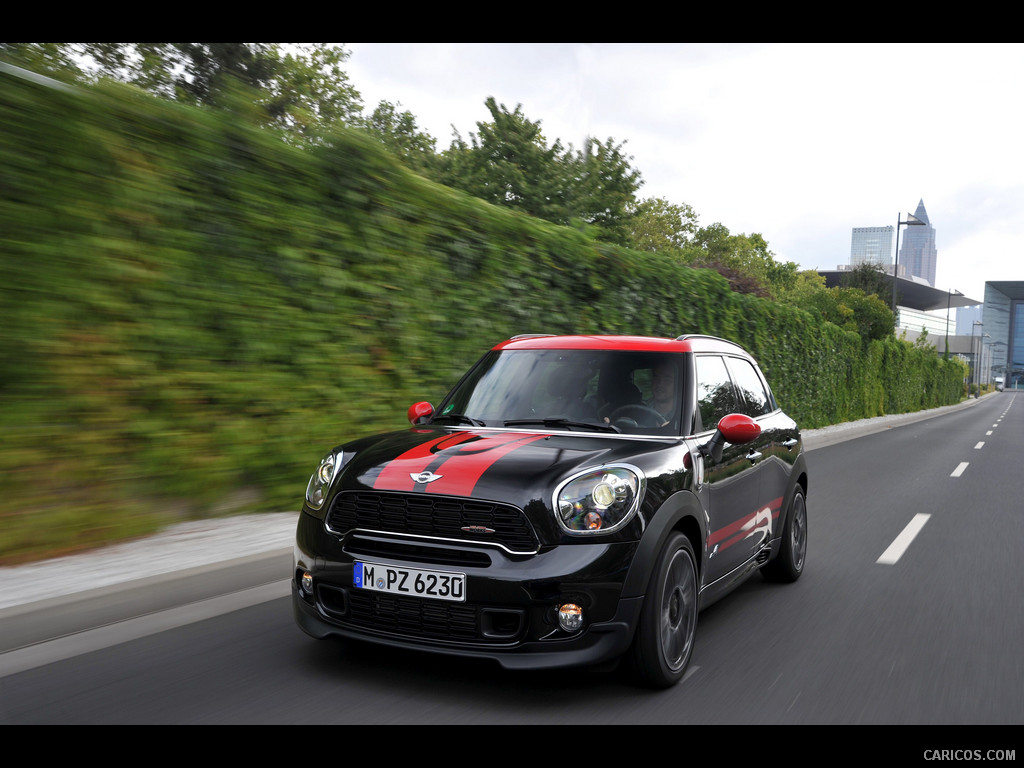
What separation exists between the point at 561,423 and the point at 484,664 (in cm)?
127

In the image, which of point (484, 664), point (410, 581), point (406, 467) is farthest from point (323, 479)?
point (484, 664)

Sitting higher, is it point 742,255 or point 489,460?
point 742,255

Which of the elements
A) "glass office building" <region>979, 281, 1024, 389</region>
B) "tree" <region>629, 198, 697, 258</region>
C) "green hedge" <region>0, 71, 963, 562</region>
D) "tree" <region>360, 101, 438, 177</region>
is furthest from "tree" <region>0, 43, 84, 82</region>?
"glass office building" <region>979, 281, 1024, 389</region>

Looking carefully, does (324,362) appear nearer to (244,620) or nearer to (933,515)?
(244,620)

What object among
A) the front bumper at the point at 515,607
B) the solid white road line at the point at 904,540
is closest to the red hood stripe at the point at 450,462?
the front bumper at the point at 515,607

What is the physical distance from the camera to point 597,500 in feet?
12.1

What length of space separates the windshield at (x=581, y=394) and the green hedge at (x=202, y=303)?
2.39 m

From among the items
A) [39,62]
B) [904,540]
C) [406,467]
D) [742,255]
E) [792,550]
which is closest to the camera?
[406,467]

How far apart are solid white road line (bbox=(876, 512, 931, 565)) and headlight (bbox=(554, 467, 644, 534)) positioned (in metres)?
4.01

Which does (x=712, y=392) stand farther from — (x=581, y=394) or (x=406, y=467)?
(x=406, y=467)

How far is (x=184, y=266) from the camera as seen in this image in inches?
251

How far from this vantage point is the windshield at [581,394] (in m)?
4.59

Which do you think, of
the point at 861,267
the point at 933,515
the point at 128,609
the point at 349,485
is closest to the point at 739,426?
the point at 349,485
